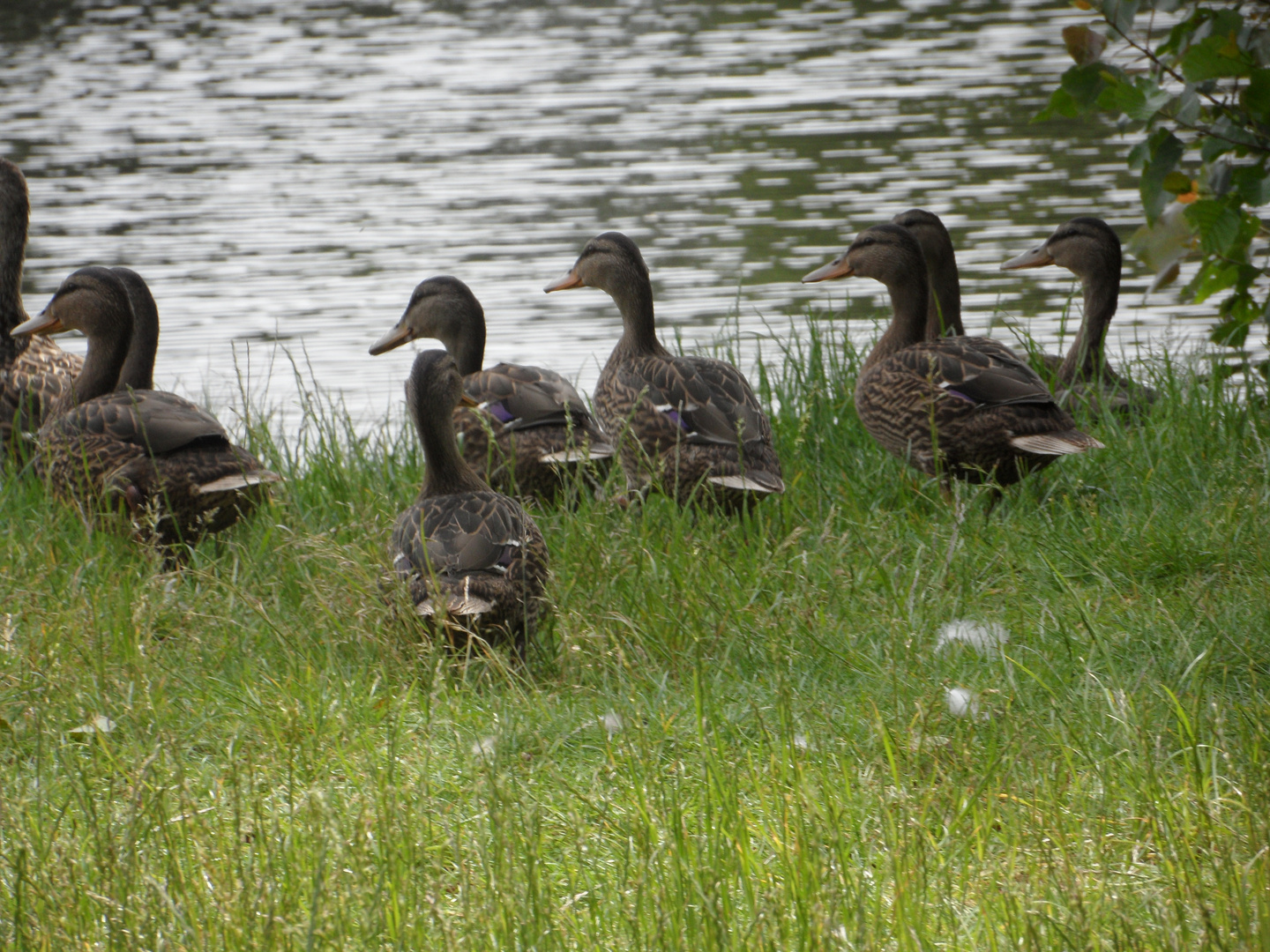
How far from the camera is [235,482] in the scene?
5.49 meters

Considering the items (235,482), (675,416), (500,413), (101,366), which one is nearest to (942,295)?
(675,416)

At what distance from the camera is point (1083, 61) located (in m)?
4.75

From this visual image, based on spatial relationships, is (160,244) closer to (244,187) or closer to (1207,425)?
(244,187)

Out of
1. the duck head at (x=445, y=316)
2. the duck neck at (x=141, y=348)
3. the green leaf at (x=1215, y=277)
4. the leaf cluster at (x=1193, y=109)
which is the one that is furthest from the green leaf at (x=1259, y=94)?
the duck neck at (x=141, y=348)

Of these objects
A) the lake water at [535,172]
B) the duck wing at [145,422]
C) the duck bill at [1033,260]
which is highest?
the duck bill at [1033,260]

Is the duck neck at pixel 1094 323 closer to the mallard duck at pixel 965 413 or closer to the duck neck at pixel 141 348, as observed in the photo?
the mallard duck at pixel 965 413

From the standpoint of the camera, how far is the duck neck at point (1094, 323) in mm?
6879

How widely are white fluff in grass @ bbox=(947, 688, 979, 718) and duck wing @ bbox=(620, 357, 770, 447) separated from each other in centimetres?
201

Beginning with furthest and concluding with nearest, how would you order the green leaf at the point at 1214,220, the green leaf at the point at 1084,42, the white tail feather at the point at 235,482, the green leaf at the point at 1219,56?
the white tail feather at the point at 235,482 → the green leaf at the point at 1084,42 → the green leaf at the point at 1214,220 → the green leaf at the point at 1219,56

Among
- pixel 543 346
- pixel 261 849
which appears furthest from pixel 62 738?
pixel 543 346

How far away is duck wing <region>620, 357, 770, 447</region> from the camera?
5672 millimetres

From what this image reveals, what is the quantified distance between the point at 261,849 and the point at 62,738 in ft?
3.13

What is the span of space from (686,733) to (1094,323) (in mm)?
4083

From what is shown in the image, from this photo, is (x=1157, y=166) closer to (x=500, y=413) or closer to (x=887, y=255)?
(x=887, y=255)
